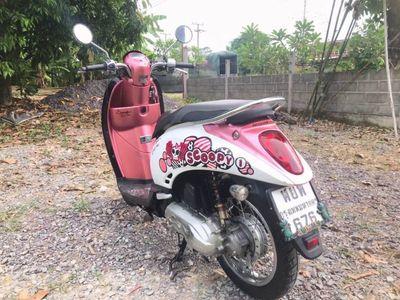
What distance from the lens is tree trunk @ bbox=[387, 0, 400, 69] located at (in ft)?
19.2

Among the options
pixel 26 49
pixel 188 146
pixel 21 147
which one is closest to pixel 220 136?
pixel 188 146

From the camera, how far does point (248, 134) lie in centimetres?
158

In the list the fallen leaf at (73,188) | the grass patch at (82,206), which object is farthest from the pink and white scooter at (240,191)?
the fallen leaf at (73,188)

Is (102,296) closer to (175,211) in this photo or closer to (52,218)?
(175,211)

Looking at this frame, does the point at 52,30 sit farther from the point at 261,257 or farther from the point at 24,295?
the point at 261,257

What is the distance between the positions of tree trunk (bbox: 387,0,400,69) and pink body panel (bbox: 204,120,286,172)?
5.11 m

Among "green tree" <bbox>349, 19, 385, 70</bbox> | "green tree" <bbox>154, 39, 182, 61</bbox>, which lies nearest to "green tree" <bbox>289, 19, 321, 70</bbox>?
"green tree" <bbox>349, 19, 385, 70</bbox>

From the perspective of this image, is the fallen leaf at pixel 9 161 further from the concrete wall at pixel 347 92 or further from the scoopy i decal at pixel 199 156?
the concrete wall at pixel 347 92

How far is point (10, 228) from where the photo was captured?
256cm

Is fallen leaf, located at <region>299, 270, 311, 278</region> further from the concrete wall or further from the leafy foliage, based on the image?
the leafy foliage

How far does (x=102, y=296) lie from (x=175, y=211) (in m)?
0.55

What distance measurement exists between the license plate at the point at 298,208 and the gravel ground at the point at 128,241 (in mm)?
503

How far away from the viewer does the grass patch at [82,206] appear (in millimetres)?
2836

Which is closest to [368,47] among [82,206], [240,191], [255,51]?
[255,51]
